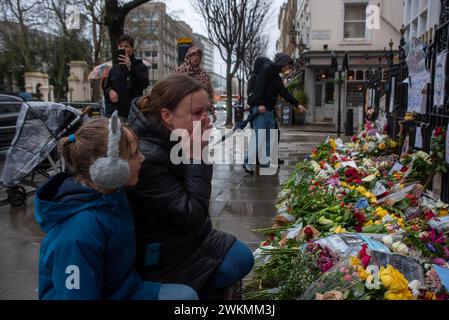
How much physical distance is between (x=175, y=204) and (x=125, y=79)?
4170 mm

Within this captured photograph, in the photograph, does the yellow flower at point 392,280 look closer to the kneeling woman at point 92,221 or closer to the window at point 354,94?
the kneeling woman at point 92,221

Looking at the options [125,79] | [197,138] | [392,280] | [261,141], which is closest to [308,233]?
[392,280]

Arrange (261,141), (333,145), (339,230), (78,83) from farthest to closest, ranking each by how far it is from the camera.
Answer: (78,83)
(261,141)
(333,145)
(339,230)

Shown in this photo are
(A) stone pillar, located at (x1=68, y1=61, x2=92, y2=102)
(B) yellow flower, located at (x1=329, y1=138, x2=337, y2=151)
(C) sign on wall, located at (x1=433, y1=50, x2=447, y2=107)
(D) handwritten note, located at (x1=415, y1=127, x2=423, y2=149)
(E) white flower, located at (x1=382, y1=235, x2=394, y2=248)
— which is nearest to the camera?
(E) white flower, located at (x1=382, y1=235, x2=394, y2=248)

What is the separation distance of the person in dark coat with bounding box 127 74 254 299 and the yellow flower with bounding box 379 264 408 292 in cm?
71

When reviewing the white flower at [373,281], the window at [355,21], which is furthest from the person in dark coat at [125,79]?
the window at [355,21]

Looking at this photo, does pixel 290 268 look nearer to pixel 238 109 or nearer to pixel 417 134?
pixel 417 134

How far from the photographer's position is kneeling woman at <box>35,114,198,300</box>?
1.69 metres

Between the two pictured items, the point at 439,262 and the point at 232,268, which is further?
the point at 439,262

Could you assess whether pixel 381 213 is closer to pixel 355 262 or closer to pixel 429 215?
pixel 429 215

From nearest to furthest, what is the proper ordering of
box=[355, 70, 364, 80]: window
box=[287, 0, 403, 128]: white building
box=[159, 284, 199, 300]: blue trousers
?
box=[159, 284, 199, 300]: blue trousers, box=[287, 0, 403, 128]: white building, box=[355, 70, 364, 80]: window

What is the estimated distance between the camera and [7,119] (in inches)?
473

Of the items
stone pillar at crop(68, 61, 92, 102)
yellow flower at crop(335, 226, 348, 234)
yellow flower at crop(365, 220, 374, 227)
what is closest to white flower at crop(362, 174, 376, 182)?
yellow flower at crop(365, 220, 374, 227)

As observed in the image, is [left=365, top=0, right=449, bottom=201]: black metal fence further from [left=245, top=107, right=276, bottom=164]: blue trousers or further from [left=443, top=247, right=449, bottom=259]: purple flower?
[left=245, top=107, right=276, bottom=164]: blue trousers
